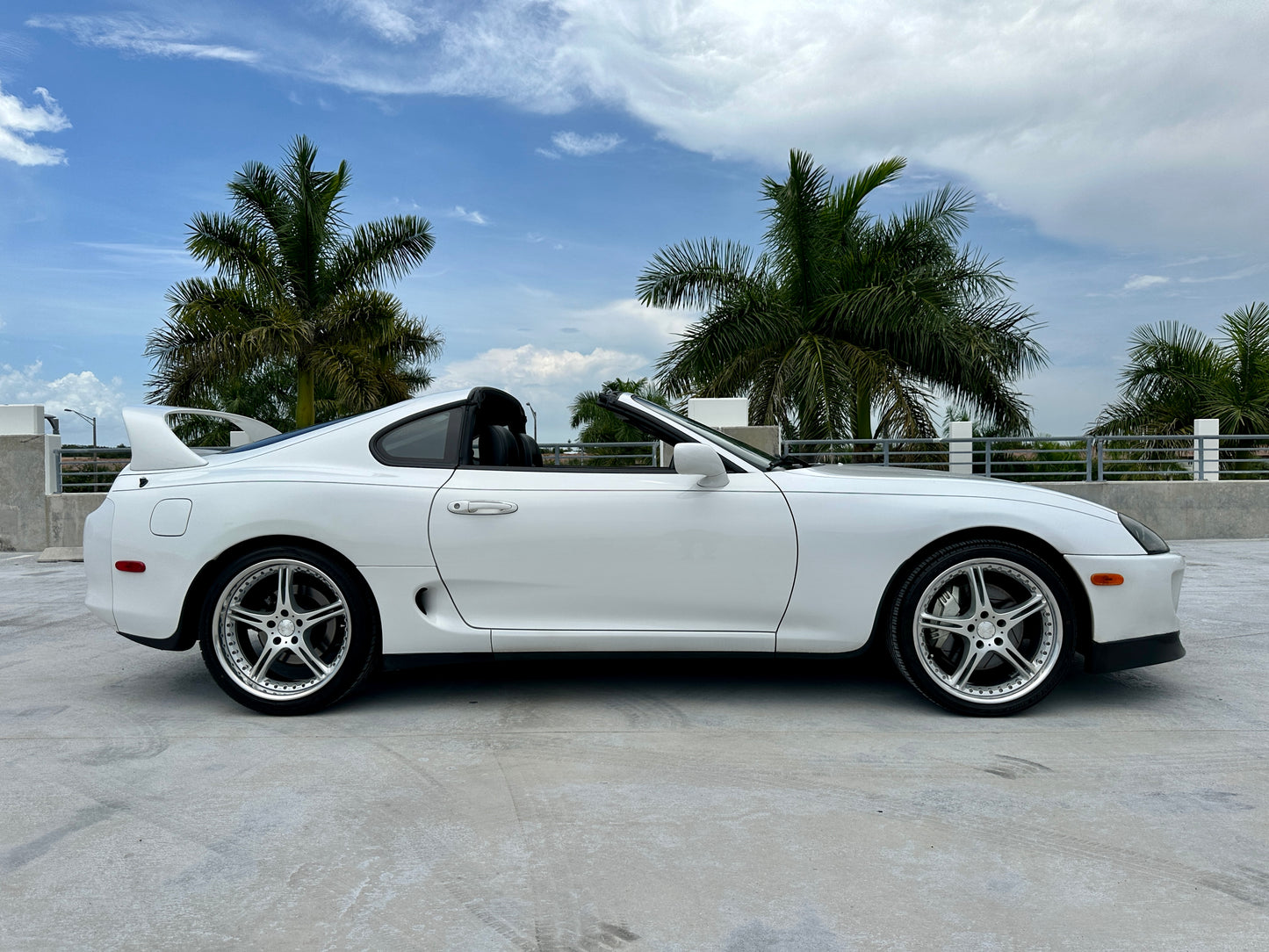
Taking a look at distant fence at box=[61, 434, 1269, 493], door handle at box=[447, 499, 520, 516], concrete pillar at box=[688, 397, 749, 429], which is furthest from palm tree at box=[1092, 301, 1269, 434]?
door handle at box=[447, 499, 520, 516]

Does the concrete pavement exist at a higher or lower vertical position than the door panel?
lower

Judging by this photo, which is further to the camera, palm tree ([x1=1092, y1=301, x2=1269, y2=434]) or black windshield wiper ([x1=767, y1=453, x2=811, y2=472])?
palm tree ([x1=1092, y1=301, x2=1269, y2=434])

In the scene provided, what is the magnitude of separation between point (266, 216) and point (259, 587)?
18.2m

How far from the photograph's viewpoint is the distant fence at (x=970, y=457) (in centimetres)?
1284

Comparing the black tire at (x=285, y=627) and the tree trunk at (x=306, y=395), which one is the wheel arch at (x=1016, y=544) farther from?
the tree trunk at (x=306, y=395)

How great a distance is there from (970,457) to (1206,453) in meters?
4.50

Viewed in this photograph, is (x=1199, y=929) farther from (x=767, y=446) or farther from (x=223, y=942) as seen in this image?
(x=767, y=446)

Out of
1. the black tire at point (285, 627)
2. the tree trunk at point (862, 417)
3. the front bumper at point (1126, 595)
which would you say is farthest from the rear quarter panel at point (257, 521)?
the tree trunk at point (862, 417)

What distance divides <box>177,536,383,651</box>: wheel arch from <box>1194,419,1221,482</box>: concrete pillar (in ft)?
43.6

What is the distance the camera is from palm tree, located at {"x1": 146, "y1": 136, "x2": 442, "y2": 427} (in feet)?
60.1

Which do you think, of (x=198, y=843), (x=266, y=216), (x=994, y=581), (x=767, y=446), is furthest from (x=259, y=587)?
(x=266, y=216)

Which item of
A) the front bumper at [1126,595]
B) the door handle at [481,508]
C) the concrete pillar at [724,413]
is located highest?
the concrete pillar at [724,413]

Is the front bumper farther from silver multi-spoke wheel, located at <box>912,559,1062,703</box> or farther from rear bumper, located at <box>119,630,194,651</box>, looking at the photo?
rear bumper, located at <box>119,630,194,651</box>

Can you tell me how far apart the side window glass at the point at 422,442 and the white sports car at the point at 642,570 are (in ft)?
0.07
